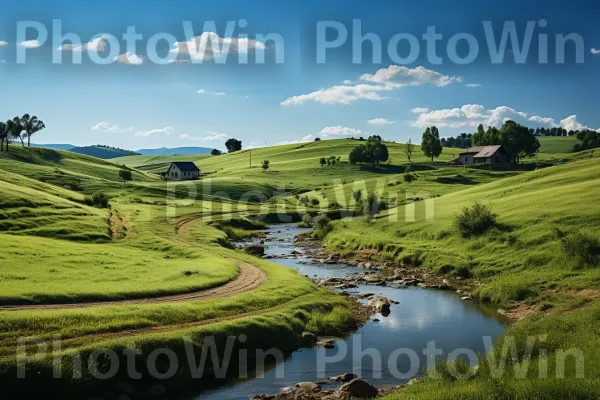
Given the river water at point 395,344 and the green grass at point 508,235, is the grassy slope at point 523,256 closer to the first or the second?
the green grass at point 508,235

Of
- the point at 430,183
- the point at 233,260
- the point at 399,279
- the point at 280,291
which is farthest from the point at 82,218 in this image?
the point at 430,183

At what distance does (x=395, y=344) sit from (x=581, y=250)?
23006 mm

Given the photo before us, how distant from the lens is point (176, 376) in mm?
28156

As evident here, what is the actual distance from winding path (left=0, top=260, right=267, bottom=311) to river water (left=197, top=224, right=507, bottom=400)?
9.78 metres

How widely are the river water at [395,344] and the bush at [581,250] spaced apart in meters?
9.98

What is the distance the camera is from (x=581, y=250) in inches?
1820

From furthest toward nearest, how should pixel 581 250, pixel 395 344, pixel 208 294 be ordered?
pixel 581 250
pixel 208 294
pixel 395 344

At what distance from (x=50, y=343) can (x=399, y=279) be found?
125 feet

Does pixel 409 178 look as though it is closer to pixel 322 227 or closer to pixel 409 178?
pixel 409 178

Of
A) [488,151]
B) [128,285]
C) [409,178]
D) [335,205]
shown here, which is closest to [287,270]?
[128,285]

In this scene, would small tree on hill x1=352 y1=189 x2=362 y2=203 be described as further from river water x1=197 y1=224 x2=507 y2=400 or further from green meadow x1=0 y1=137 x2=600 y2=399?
river water x1=197 y1=224 x2=507 y2=400

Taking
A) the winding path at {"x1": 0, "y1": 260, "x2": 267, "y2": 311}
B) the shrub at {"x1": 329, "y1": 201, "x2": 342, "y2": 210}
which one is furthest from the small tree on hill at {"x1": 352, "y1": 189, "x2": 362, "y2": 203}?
the winding path at {"x1": 0, "y1": 260, "x2": 267, "y2": 311}

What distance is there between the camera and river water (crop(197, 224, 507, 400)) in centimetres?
2911

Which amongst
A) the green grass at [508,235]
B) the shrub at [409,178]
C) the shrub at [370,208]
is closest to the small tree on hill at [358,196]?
the shrub at [370,208]
